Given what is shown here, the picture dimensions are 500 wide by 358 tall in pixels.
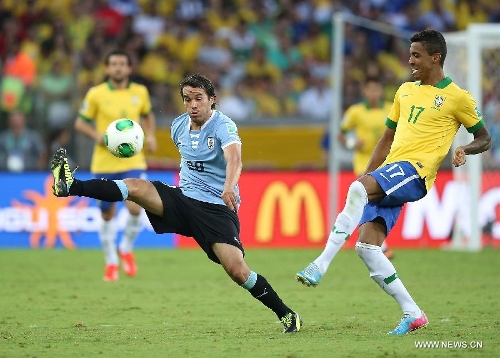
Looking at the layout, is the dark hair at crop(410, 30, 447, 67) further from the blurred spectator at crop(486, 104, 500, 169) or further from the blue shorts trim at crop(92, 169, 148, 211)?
the blurred spectator at crop(486, 104, 500, 169)

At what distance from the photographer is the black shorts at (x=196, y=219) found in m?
7.92

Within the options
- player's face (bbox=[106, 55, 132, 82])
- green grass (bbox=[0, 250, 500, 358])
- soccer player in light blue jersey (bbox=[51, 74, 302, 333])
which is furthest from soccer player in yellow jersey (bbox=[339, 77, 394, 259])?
soccer player in light blue jersey (bbox=[51, 74, 302, 333])

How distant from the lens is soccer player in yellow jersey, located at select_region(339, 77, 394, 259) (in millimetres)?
15188

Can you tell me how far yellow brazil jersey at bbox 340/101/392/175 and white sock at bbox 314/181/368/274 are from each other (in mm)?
7393

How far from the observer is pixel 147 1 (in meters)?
22.9

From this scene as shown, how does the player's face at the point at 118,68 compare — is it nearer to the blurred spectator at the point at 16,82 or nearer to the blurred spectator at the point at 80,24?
the blurred spectator at the point at 16,82

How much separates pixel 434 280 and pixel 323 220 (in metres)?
5.70

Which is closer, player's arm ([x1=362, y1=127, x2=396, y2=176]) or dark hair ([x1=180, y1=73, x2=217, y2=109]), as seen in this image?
dark hair ([x1=180, y1=73, x2=217, y2=109])

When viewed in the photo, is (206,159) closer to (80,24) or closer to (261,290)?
(261,290)

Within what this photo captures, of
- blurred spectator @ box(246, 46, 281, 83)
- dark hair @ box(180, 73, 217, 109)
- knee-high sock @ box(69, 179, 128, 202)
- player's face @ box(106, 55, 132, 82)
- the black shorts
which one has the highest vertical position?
blurred spectator @ box(246, 46, 281, 83)

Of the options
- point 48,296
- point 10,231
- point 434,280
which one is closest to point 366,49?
point 10,231

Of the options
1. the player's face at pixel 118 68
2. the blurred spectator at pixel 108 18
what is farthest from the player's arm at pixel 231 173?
the blurred spectator at pixel 108 18

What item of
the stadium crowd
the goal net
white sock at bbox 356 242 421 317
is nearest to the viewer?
white sock at bbox 356 242 421 317

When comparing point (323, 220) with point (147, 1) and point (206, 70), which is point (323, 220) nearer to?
point (206, 70)
